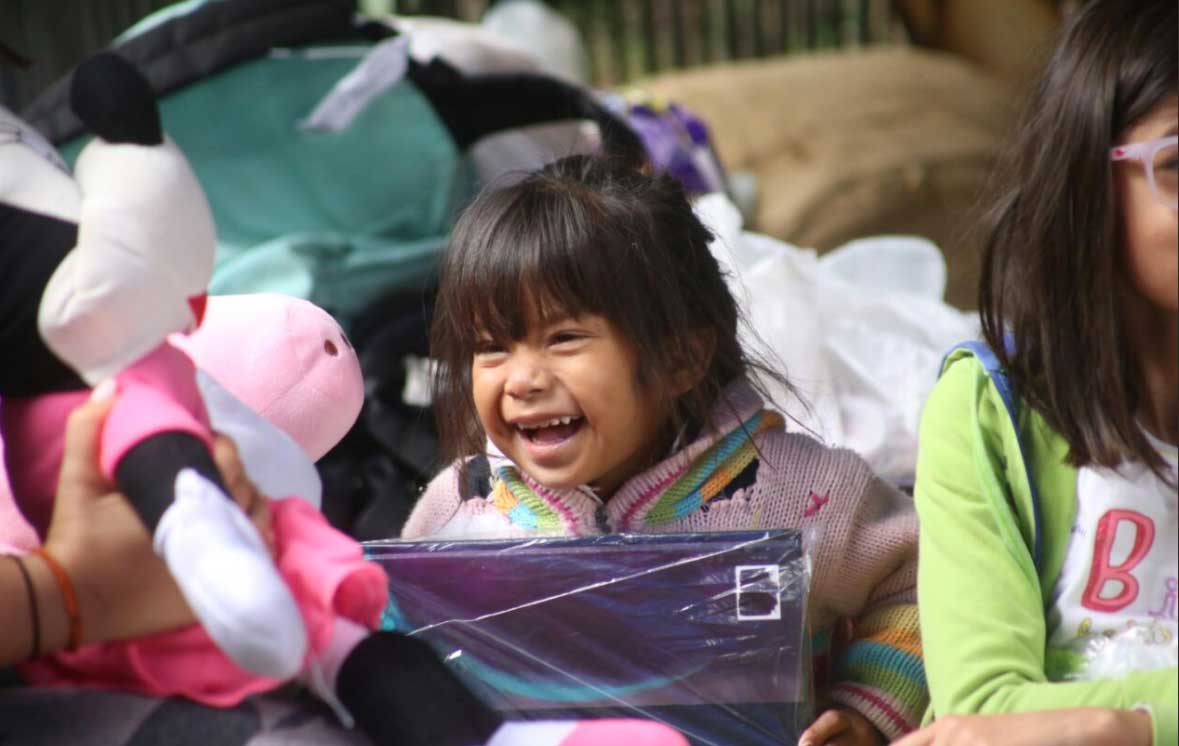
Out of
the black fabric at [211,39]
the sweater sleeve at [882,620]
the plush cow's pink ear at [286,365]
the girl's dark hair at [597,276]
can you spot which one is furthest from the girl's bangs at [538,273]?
the black fabric at [211,39]

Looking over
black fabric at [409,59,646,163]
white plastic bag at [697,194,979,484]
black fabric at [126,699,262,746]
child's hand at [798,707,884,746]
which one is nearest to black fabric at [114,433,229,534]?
black fabric at [126,699,262,746]

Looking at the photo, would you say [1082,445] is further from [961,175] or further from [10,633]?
[961,175]

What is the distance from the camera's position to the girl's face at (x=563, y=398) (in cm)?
109

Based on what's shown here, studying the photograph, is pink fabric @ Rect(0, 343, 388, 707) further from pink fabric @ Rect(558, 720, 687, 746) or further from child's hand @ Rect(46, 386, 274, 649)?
pink fabric @ Rect(558, 720, 687, 746)

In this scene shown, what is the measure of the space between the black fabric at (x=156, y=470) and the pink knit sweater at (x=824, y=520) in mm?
403

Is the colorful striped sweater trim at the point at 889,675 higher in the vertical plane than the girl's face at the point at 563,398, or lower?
lower

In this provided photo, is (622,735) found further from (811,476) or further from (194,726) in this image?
(811,476)

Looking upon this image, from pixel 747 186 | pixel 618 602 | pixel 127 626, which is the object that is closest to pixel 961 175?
pixel 747 186

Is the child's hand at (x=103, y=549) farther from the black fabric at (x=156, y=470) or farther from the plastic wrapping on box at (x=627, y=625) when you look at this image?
the plastic wrapping on box at (x=627, y=625)

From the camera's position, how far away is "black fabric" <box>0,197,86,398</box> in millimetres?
778

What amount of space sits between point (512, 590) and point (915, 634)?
0.99ft

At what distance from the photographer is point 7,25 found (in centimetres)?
325

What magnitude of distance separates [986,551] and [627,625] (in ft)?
0.76

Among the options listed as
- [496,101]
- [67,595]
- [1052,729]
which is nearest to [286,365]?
[67,595]
